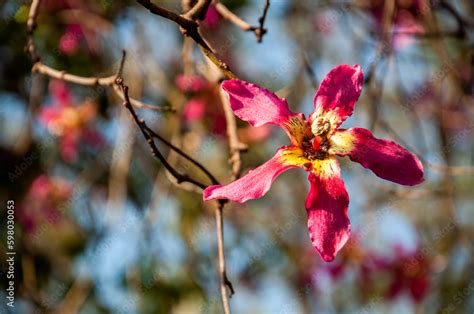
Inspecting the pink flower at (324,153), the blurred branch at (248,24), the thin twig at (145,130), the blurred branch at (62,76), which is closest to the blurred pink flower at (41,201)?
the blurred branch at (62,76)

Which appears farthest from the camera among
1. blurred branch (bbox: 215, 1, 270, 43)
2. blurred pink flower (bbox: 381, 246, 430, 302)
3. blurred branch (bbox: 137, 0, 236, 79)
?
blurred pink flower (bbox: 381, 246, 430, 302)

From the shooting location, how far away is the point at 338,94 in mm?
888

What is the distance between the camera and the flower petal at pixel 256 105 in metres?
0.81

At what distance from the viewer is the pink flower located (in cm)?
81

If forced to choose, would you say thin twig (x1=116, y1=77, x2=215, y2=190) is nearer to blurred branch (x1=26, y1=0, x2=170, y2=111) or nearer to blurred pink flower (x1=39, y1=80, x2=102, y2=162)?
blurred branch (x1=26, y1=0, x2=170, y2=111)

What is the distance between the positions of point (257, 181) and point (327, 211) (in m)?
0.11

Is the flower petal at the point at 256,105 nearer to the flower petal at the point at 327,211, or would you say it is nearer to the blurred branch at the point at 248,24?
the flower petal at the point at 327,211

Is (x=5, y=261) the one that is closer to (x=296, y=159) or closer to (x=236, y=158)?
(x=236, y=158)

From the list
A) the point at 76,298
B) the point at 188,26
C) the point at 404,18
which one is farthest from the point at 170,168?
the point at 404,18

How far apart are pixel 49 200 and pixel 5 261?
295 millimetres

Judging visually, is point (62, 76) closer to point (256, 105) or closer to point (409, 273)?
point (256, 105)

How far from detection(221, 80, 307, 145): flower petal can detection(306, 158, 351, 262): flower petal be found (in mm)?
97

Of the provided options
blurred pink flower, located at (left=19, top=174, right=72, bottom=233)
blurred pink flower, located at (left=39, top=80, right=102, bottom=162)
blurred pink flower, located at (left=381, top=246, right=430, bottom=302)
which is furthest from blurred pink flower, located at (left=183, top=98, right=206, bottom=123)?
blurred pink flower, located at (left=381, top=246, right=430, bottom=302)

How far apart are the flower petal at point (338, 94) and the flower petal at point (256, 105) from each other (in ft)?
0.15
